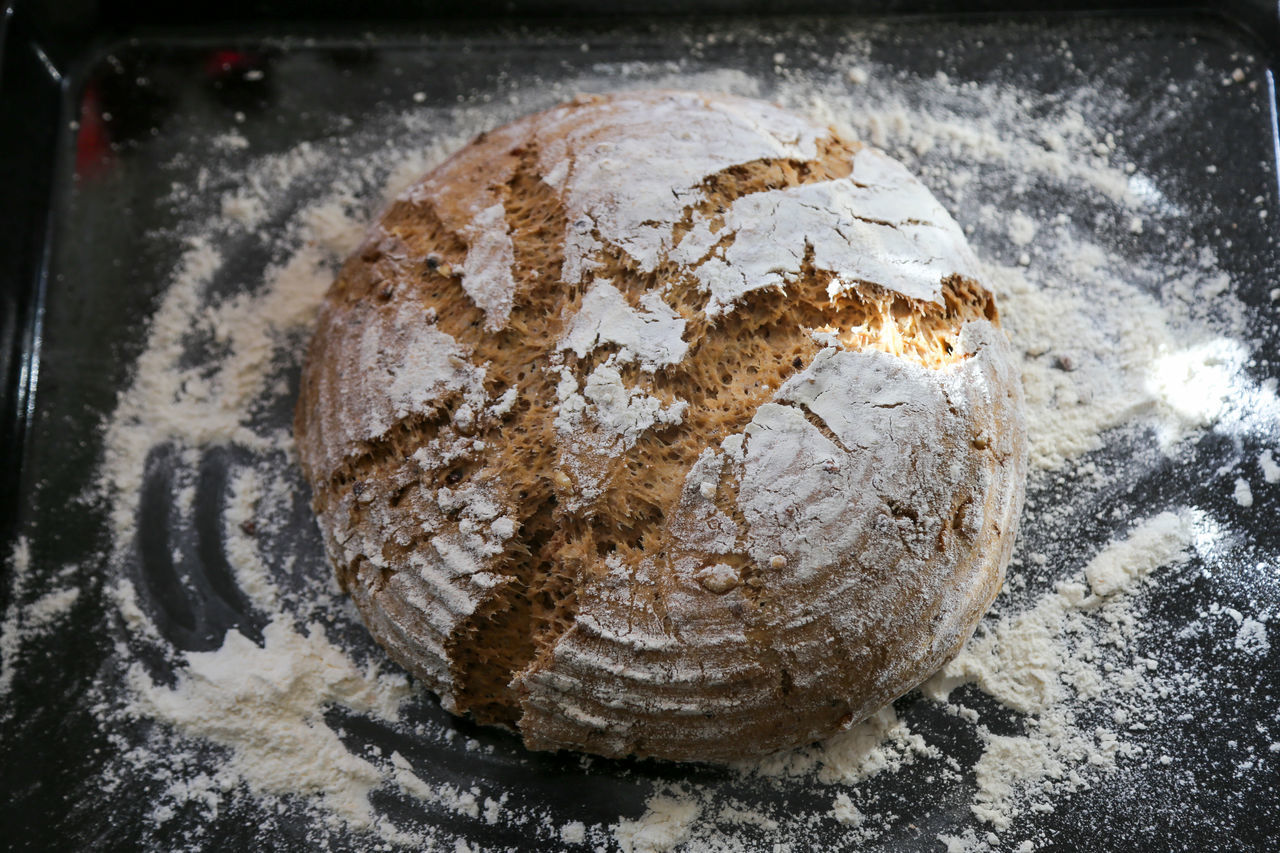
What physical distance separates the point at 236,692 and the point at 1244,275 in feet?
7.28

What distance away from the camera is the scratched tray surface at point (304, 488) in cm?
162

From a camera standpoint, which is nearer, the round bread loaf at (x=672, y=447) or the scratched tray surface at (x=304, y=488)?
the round bread loaf at (x=672, y=447)

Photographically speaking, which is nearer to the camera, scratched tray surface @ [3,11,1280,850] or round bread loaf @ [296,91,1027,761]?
round bread loaf @ [296,91,1027,761]

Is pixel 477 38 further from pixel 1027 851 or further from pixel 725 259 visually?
pixel 1027 851

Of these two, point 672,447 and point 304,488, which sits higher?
point 672,447

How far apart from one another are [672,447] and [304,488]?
2.85 feet

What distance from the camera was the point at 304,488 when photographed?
183 centimetres

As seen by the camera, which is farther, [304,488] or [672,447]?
[304,488]

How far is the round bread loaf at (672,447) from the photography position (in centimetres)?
137

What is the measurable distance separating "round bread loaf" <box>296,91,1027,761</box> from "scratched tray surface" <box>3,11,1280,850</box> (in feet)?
0.76

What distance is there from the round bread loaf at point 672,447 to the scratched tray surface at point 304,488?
0.23 m

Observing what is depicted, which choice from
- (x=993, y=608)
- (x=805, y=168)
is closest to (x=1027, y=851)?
(x=993, y=608)

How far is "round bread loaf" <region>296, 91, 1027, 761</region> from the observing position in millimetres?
1366

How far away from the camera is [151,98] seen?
6.94 ft
